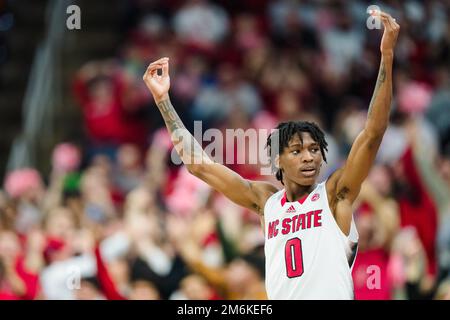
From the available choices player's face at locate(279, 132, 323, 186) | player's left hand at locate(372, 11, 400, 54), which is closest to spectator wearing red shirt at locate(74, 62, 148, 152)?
player's face at locate(279, 132, 323, 186)

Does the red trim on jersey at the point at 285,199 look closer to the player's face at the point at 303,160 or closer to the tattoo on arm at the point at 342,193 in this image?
the player's face at the point at 303,160

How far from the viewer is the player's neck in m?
6.36

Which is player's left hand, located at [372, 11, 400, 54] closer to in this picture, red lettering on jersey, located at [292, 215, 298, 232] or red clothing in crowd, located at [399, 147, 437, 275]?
red lettering on jersey, located at [292, 215, 298, 232]

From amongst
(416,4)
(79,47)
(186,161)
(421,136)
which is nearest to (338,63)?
(416,4)

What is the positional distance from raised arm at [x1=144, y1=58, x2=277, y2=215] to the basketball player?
156 mm

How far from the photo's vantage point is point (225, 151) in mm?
11195

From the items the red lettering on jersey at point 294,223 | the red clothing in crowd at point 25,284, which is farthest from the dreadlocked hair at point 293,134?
the red clothing in crowd at point 25,284

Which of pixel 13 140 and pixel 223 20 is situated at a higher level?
pixel 223 20

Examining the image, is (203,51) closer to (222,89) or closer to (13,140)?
(222,89)

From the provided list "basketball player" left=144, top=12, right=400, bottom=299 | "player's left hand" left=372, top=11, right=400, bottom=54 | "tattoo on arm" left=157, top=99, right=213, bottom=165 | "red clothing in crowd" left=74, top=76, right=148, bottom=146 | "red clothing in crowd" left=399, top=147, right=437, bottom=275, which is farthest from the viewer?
"red clothing in crowd" left=74, top=76, right=148, bottom=146

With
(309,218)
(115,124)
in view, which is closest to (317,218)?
(309,218)

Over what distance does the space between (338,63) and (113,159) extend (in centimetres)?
263

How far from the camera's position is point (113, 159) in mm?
12125

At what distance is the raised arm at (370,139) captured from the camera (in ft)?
19.4
